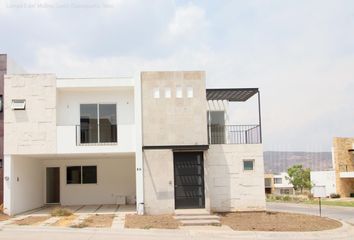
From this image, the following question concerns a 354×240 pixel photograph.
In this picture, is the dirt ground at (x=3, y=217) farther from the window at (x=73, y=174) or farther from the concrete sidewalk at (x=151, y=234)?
the window at (x=73, y=174)

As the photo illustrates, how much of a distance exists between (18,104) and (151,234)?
9.32 metres

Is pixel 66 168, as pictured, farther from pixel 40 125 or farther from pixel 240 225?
pixel 240 225

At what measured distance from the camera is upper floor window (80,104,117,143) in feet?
68.8

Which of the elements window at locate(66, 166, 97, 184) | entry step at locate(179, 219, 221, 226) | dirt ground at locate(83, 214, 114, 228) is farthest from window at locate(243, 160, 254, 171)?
window at locate(66, 166, 97, 184)

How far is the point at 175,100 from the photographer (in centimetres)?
2047

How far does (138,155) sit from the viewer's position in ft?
65.5

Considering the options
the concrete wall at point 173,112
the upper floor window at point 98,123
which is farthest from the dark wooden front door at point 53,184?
the concrete wall at point 173,112

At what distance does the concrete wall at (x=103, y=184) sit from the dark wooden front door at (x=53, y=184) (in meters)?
0.66

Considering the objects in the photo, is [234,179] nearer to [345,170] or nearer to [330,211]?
[330,211]

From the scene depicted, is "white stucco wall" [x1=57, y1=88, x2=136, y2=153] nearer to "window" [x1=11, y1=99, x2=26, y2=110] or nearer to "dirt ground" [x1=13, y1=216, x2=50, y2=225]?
"window" [x1=11, y1=99, x2=26, y2=110]

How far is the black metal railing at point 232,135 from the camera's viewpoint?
21891 mm

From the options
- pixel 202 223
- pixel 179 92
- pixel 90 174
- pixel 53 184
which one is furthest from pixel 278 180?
pixel 202 223

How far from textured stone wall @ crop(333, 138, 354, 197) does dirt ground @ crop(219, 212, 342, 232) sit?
86.5 feet

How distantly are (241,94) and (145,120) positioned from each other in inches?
206
